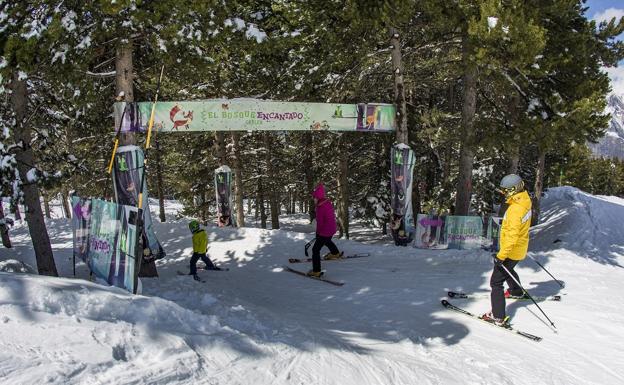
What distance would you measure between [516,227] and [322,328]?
3.16 meters

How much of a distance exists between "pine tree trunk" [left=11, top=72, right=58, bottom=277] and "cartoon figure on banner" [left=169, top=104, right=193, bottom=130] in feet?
10.8

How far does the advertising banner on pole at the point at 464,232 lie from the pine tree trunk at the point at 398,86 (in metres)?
2.74

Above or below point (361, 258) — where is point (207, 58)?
above

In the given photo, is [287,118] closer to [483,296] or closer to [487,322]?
[483,296]

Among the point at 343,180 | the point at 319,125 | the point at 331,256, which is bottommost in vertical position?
the point at 331,256

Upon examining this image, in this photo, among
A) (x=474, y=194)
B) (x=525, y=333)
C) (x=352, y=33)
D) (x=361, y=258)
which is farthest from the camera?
(x=474, y=194)

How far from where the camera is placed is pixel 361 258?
39.5ft

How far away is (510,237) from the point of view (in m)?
6.66

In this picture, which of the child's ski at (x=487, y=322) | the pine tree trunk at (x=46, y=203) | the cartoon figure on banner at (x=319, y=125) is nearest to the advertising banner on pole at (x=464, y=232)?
the cartoon figure on banner at (x=319, y=125)

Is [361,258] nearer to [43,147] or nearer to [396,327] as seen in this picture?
[396,327]

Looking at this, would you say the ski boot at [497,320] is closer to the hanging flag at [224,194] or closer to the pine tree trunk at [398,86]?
the pine tree trunk at [398,86]

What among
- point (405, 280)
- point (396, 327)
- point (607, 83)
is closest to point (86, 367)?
point (396, 327)

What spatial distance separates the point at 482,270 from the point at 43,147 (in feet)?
34.3

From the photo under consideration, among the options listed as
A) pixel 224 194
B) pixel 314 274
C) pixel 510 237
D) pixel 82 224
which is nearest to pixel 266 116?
pixel 314 274
